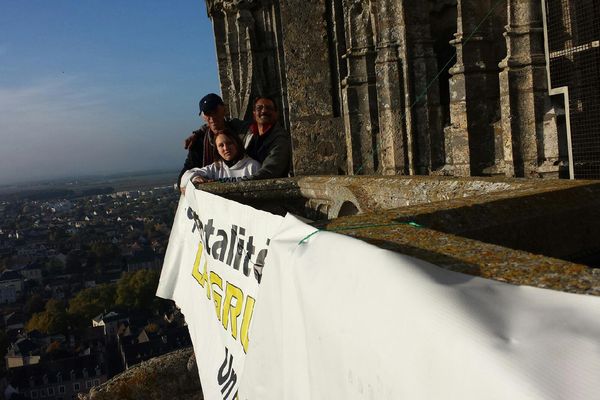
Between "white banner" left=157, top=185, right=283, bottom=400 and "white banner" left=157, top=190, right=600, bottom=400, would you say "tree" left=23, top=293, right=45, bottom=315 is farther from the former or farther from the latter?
"white banner" left=157, top=190, right=600, bottom=400

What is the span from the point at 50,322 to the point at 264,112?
59.6 metres

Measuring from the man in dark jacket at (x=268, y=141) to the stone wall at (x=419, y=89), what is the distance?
9.72 feet

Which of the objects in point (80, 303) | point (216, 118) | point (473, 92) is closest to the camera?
point (216, 118)

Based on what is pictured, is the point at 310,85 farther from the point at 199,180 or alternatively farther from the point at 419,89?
the point at 199,180

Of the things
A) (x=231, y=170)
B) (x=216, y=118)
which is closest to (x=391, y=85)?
(x=231, y=170)

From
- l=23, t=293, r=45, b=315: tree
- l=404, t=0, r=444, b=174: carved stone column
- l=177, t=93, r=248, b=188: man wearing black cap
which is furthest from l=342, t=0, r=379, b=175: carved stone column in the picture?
l=23, t=293, r=45, b=315: tree

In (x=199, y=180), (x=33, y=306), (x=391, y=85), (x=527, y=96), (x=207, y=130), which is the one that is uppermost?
(x=391, y=85)

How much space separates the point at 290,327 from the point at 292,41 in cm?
881

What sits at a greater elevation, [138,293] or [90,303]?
[138,293]

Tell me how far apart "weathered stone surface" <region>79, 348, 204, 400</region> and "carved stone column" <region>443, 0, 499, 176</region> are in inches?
167

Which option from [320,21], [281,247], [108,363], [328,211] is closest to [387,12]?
[320,21]

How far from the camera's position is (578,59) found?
6988 millimetres

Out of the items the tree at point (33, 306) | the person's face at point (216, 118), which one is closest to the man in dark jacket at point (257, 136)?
the person's face at point (216, 118)

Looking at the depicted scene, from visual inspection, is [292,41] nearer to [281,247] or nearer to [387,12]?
[387,12]
